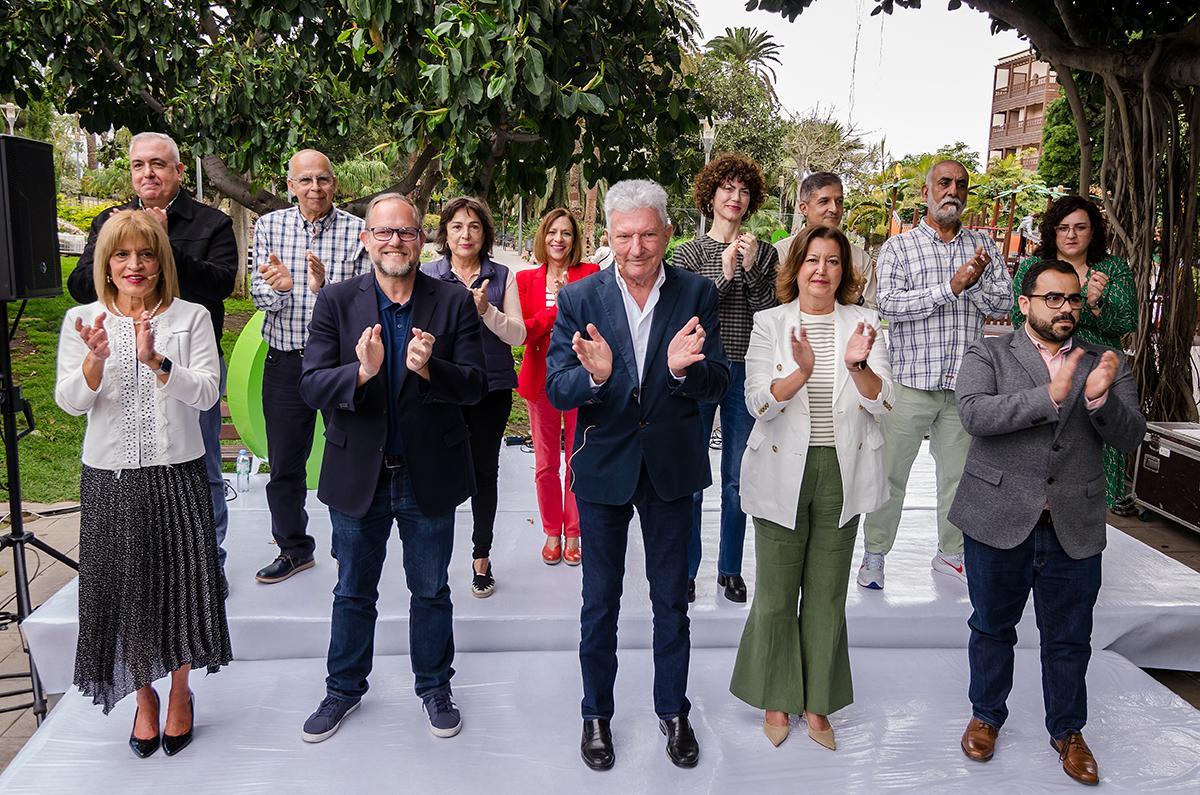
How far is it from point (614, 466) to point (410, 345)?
664 millimetres

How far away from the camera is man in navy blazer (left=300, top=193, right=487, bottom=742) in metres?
2.51

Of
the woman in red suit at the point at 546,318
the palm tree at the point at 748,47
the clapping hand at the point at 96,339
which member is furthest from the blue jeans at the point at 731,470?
the palm tree at the point at 748,47

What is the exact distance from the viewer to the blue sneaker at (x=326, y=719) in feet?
8.83

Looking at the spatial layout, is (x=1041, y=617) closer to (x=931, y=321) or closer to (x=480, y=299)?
(x=931, y=321)

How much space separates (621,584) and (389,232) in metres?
1.23

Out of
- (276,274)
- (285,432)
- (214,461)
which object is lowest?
(214,461)

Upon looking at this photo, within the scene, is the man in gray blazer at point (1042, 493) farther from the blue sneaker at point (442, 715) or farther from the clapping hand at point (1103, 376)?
the blue sneaker at point (442, 715)

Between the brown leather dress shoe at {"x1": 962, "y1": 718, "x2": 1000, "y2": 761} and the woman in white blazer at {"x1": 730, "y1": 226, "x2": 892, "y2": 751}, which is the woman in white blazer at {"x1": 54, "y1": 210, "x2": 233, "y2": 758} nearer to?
the woman in white blazer at {"x1": 730, "y1": 226, "x2": 892, "y2": 751}

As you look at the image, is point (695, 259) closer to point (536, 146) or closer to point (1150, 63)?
point (536, 146)

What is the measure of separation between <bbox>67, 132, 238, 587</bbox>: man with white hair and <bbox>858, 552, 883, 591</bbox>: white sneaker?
2.57 meters

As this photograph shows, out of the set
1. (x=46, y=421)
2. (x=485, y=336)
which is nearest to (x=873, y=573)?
(x=485, y=336)

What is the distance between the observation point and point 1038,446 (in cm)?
251

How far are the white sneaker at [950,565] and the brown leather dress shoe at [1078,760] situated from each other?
3.84 feet

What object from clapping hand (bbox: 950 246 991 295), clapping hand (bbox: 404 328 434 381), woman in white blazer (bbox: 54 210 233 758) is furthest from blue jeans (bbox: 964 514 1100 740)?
woman in white blazer (bbox: 54 210 233 758)
